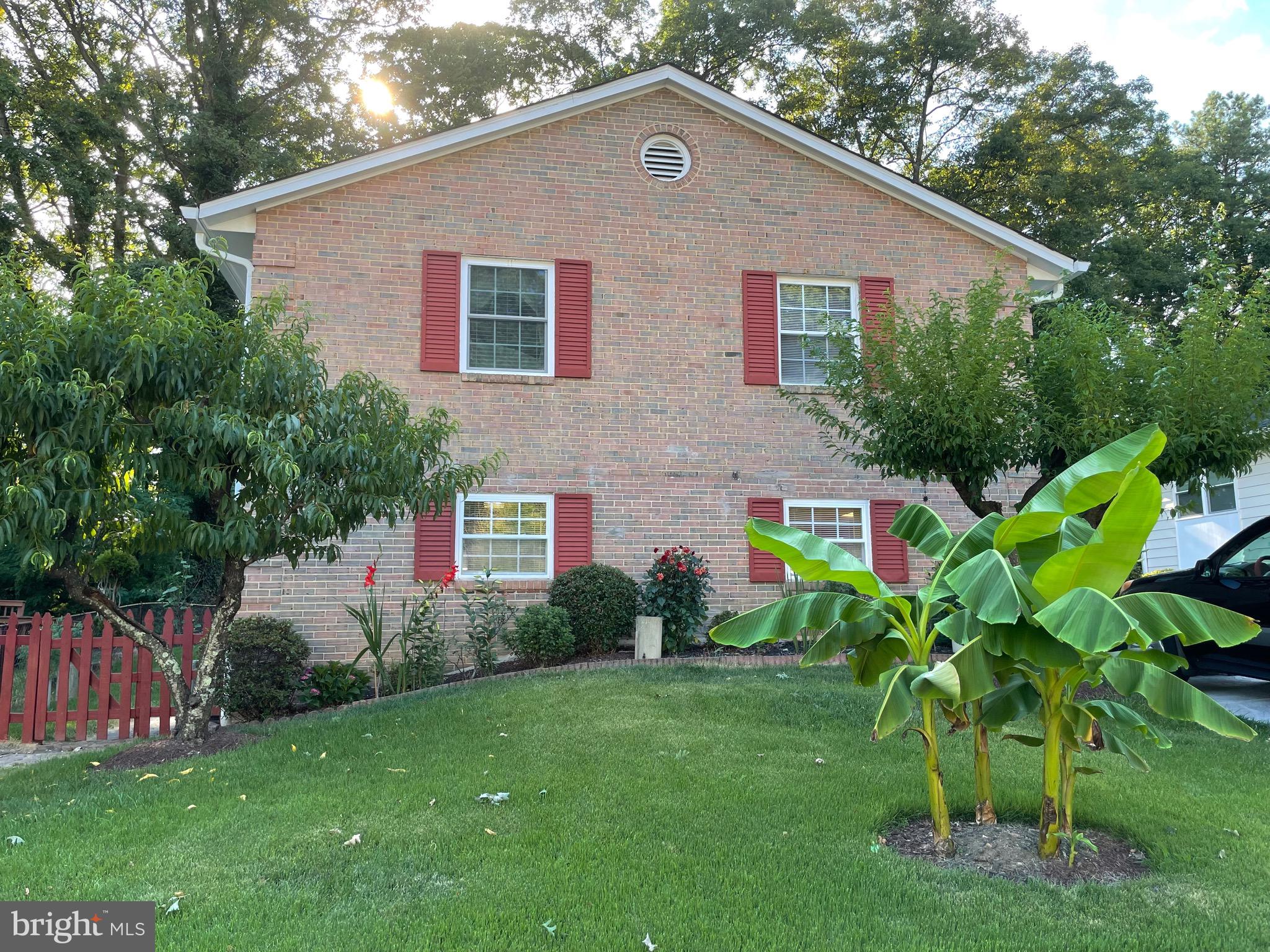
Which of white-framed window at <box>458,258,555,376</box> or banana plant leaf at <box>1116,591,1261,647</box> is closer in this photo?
banana plant leaf at <box>1116,591,1261,647</box>

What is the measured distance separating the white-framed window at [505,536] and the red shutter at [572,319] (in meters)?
1.88

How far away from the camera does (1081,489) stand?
4539 millimetres

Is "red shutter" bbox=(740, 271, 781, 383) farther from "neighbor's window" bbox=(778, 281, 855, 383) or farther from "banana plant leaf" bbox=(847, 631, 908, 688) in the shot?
"banana plant leaf" bbox=(847, 631, 908, 688)

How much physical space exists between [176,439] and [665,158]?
8657mm

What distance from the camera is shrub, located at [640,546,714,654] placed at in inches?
430

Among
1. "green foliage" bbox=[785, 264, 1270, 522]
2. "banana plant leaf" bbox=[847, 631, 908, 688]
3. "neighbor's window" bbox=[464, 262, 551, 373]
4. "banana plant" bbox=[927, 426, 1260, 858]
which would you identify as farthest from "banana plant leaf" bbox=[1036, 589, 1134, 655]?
"neighbor's window" bbox=[464, 262, 551, 373]

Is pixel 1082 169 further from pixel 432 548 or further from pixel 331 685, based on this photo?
pixel 331 685

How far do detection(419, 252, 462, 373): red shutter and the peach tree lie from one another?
12.7 ft

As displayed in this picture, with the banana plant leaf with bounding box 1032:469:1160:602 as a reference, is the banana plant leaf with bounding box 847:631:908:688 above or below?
below

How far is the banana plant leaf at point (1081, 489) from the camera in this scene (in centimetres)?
445

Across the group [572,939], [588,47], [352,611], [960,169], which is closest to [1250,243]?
[960,169]

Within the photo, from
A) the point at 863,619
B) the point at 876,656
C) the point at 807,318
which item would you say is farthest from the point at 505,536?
the point at 863,619

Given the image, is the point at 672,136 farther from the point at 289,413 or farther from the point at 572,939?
the point at 572,939

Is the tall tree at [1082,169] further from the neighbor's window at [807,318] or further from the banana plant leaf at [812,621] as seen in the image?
the banana plant leaf at [812,621]
